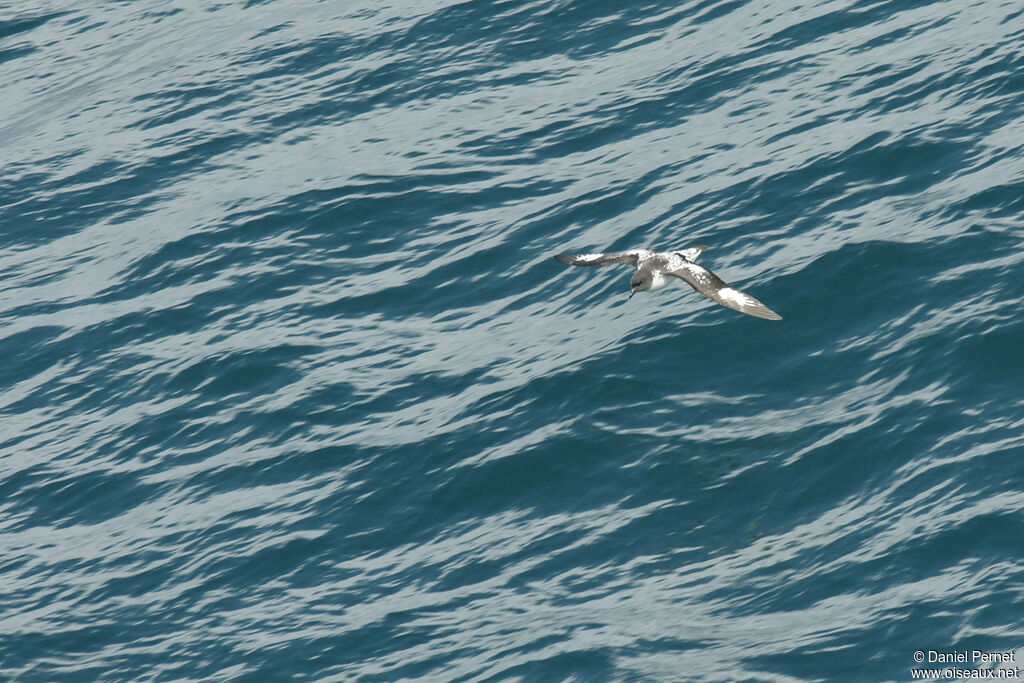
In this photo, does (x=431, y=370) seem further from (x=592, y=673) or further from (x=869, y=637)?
(x=869, y=637)

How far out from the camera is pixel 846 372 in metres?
21.2

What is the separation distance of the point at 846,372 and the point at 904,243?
3.23m

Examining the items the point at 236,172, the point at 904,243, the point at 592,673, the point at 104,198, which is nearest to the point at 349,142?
the point at 236,172

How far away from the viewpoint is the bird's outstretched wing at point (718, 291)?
1942cm

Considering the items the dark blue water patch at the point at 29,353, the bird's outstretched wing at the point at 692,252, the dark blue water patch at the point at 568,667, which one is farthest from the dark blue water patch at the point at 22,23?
the dark blue water patch at the point at 568,667

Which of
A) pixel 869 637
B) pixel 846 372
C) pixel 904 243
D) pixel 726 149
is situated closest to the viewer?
pixel 869 637

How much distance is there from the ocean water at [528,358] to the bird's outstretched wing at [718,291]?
194cm

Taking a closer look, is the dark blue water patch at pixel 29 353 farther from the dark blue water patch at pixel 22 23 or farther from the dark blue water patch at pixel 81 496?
the dark blue water patch at pixel 22 23

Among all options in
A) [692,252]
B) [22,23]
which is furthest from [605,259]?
[22,23]

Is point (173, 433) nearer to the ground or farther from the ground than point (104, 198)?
nearer to the ground

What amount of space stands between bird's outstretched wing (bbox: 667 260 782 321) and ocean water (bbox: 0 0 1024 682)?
6.36 feet

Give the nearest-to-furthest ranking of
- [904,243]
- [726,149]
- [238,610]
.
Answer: [238,610] → [904,243] → [726,149]

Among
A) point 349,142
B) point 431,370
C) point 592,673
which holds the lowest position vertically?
point 592,673

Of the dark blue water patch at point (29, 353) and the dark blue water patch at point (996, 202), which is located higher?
the dark blue water patch at point (29, 353)
